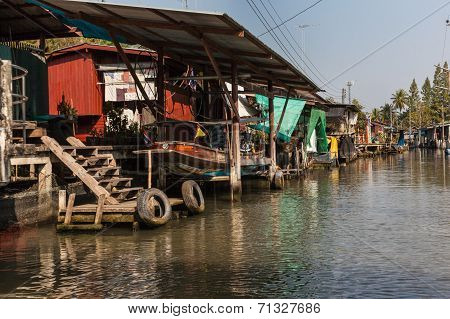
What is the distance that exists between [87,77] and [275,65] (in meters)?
8.19

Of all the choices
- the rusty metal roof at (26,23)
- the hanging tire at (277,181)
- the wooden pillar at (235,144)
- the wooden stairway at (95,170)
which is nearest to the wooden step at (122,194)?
the wooden stairway at (95,170)

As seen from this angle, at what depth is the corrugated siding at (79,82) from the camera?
21.7 metres

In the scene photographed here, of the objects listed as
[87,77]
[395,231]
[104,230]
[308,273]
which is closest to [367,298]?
[308,273]

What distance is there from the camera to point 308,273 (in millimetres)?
7891

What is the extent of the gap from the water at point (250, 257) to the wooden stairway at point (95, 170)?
1249 mm

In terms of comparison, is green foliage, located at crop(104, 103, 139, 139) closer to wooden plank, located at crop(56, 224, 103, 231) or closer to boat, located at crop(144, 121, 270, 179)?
boat, located at crop(144, 121, 270, 179)

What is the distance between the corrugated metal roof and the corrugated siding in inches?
205

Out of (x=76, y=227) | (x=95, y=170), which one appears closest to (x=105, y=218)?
(x=76, y=227)

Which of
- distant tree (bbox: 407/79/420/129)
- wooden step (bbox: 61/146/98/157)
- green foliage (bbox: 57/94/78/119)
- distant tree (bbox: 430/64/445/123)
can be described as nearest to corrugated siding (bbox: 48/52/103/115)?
green foliage (bbox: 57/94/78/119)

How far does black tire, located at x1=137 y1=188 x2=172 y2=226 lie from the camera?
37.1 ft

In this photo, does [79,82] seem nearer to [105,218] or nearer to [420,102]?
[105,218]

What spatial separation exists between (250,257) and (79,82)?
1503cm

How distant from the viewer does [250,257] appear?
354 inches
